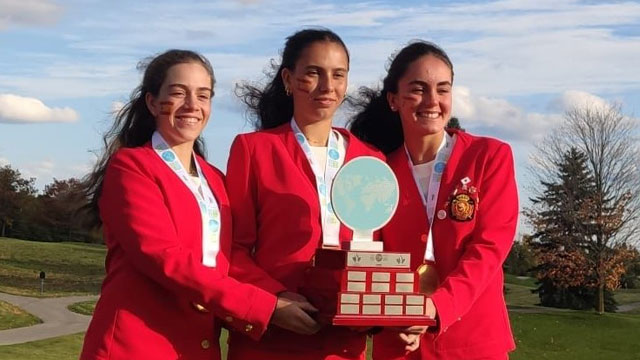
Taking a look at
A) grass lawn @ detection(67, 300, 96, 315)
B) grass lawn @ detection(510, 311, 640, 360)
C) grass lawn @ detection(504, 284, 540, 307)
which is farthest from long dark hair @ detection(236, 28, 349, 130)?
grass lawn @ detection(504, 284, 540, 307)

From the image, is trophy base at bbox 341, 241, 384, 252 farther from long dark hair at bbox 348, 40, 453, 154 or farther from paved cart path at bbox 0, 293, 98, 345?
paved cart path at bbox 0, 293, 98, 345

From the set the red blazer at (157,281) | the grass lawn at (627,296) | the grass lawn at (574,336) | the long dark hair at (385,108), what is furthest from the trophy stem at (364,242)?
the grass lawn at (627,296)

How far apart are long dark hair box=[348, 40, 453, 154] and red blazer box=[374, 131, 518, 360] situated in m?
0.33

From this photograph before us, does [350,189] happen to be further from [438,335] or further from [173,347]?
[173,347]

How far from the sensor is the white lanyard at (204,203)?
3.35m

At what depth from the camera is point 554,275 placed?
101 feet

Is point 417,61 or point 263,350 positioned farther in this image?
point 417,61

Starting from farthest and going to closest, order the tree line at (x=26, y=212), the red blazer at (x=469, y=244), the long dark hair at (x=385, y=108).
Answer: the tree line at (x=26, y=212)
the long dark hair at (x=385, y=108)
the red blazer at (x=469, y=244)

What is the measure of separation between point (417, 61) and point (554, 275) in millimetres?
28575

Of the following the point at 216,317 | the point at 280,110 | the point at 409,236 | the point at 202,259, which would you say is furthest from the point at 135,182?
the point at 409,236

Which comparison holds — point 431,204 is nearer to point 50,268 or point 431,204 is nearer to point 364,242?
point 364,242

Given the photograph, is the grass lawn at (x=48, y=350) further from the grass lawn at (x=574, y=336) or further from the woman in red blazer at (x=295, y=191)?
the woman in red blazer at (x=295, y=191)

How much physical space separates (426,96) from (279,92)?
2.26ft

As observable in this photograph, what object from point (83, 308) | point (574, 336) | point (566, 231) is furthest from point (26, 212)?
point (574, 336)
